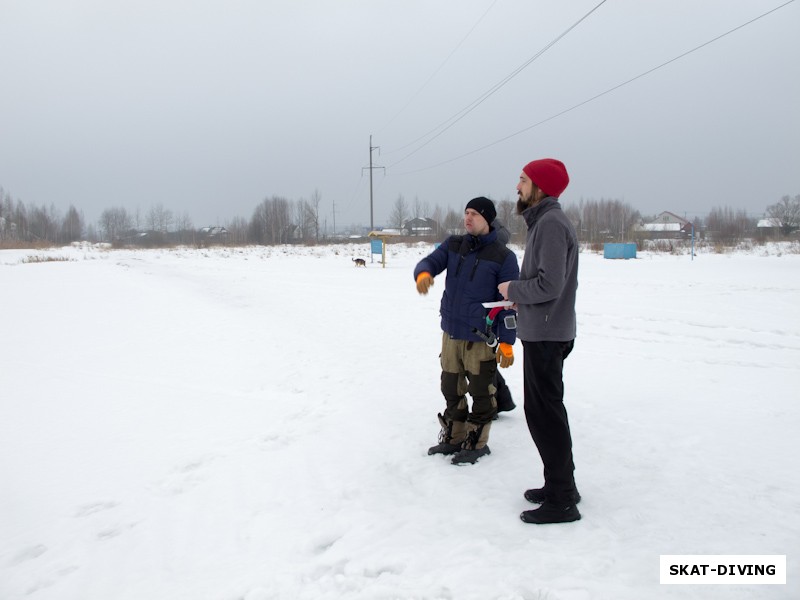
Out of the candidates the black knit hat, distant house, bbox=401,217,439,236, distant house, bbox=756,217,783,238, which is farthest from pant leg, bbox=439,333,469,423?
distant house, bbox=401,217,439,236

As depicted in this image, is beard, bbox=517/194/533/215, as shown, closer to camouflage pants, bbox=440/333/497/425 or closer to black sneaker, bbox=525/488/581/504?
camouflage pants, bbox=440/333/497/425

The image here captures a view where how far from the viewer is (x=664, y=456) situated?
3.44 m

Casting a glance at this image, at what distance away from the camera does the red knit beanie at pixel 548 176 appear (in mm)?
2699

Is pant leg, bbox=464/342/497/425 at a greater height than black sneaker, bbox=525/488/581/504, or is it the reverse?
pant leg, bbox=464/342/497/425

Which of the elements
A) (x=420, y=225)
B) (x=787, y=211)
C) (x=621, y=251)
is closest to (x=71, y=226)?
(x=420, y=225)

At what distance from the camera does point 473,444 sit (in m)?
3.50

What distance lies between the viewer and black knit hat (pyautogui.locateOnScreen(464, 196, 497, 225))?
3.32 meters

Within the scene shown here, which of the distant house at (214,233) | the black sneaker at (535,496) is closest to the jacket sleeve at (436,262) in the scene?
the black sneaker at (535,496)

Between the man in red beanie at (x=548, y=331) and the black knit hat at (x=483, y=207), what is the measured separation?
57 centimetres

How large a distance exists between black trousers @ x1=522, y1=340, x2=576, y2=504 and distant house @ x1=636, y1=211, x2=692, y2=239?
6905cm

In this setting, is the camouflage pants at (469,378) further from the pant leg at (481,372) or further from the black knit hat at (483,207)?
the black knit hat at (483,207)

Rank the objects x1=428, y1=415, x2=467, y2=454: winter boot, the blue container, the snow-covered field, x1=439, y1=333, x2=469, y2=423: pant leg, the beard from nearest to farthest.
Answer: the snow-covered field → the beard → x1=439, y1=333, x2=469, y2=423: pant leg → x1=428, y1=415, x2=467, y2=454: winter boot → the blue container

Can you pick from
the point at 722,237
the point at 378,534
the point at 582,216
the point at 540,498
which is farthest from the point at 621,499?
the point at 582,216

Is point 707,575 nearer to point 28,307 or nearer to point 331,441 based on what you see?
point 331,441
